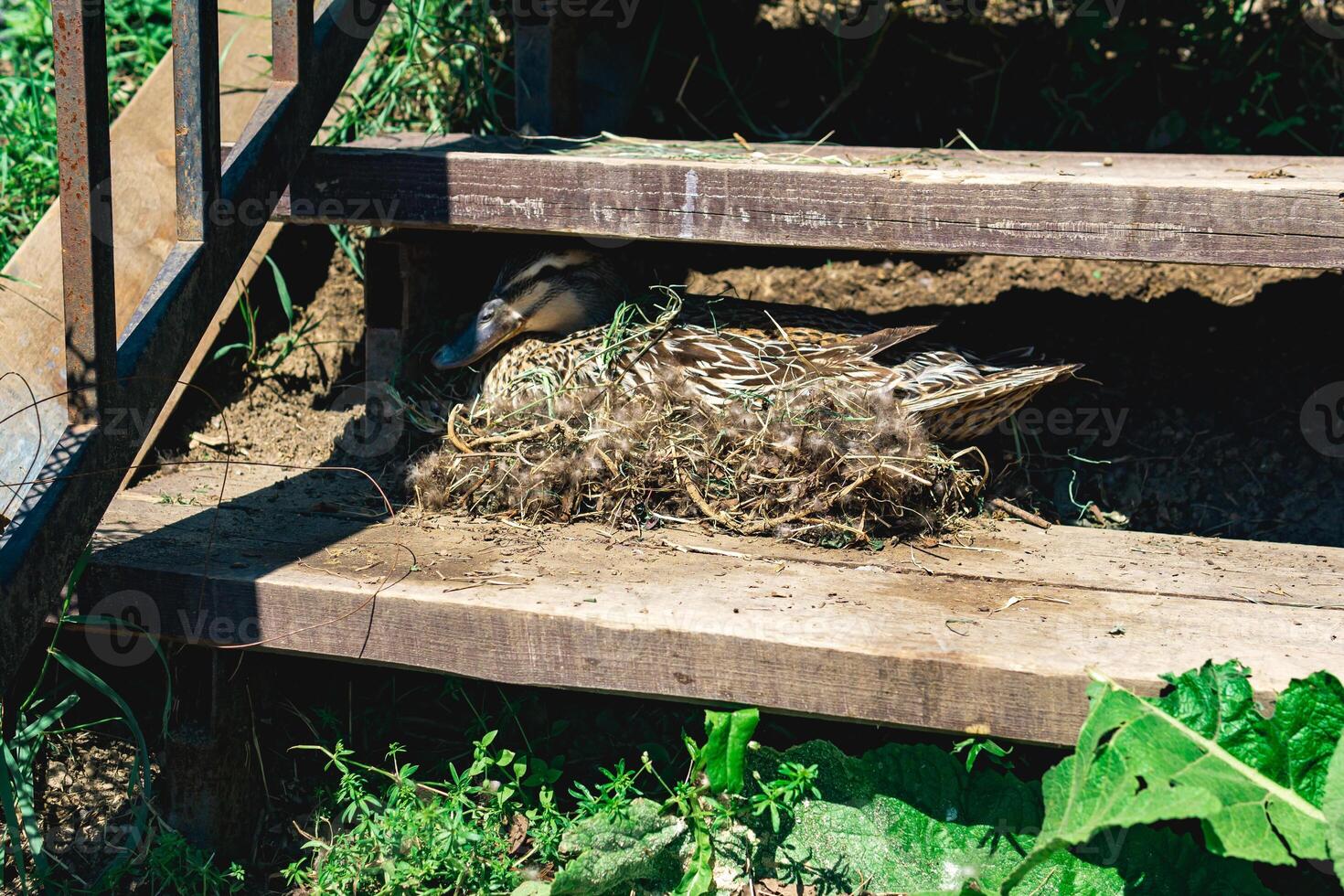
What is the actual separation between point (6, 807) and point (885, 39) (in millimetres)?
3723

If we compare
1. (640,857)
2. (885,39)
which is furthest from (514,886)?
(885,39)

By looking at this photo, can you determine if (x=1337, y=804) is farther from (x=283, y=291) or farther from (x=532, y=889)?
(x=283, y=291)

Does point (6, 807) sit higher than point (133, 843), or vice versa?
point (6, 807)

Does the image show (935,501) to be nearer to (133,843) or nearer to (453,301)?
(453,301)

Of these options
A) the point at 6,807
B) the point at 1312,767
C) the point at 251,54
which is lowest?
the point at 6,807

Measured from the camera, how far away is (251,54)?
4039mm

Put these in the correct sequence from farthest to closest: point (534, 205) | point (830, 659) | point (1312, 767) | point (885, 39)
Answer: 1. point (885, 39)
2. point (534, 205)
3. point (830, 659)
4. point (1312, 767)

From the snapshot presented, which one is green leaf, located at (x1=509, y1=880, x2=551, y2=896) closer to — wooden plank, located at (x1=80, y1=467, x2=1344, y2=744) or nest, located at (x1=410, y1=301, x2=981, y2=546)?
wooden plank, located at (x1=80, y1=467, x2=1344, y2=744)

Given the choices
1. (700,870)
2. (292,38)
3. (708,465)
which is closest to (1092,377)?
(708,465)

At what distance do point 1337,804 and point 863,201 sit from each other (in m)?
1.54

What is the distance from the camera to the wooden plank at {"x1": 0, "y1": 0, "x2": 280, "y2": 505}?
10.9 ft

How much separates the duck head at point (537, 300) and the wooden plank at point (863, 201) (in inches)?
14.2

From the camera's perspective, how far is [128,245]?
3.66 metres

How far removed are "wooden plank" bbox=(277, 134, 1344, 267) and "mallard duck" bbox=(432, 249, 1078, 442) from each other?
38cm
